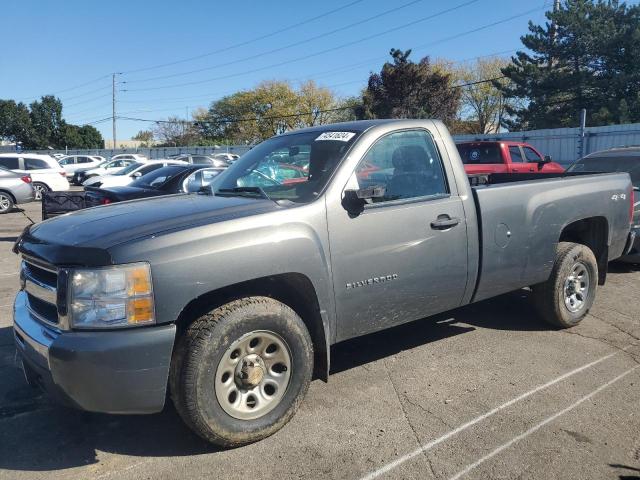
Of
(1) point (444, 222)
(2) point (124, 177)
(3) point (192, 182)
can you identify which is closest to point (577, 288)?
(1) point (444, 222)

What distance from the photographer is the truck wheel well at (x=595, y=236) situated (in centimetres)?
538

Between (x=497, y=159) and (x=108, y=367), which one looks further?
(x=497, y=159)

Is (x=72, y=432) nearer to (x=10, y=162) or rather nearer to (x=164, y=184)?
(x=164, y=184)

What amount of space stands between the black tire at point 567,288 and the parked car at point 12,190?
15.0 meters

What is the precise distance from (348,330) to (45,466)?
1.91m

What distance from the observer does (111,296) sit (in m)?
2.72

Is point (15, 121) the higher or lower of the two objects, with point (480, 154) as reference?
higher

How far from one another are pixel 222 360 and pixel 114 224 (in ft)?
3.28

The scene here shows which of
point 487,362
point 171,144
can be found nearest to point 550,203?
point 487,362

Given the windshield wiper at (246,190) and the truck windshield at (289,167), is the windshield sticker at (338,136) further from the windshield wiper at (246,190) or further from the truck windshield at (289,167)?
the windshield wiper at (246,190)

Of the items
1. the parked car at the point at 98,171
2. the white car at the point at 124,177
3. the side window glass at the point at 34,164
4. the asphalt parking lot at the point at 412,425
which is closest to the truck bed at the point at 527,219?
the asphalt parking lot at the point at 412,425

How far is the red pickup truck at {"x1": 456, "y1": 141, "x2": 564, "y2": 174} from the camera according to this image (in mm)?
14414

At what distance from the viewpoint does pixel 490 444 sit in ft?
10.5

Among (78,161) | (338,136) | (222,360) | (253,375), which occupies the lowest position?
(253,375)
